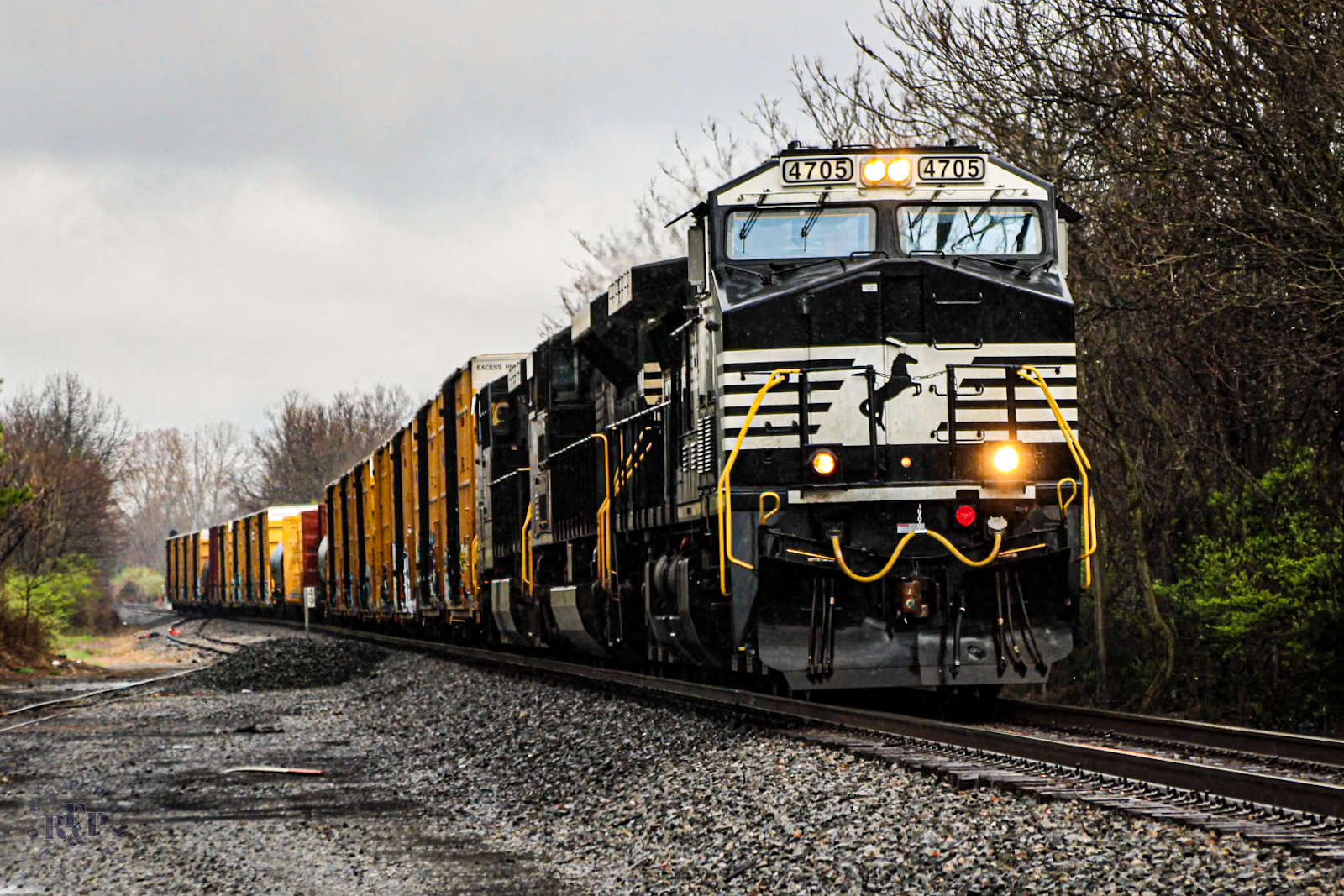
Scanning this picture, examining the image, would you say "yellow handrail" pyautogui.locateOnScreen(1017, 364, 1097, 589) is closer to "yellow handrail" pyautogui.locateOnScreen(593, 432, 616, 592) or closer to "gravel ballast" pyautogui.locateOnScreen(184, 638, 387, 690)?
"yellow handrail" pyautogui.locateOnScreen(593, 432, 616, 592)

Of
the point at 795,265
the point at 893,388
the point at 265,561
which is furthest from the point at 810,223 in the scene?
the point at 265,561

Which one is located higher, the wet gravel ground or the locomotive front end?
the locomotive front end

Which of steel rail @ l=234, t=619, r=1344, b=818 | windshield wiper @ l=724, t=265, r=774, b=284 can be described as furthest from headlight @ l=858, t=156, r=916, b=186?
steel rail @ l=234, t=619, r=1344, b=818

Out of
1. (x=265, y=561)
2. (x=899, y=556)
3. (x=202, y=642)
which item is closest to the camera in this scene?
(x=899, y=556)

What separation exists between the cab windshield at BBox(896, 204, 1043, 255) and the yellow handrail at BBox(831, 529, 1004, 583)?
76.3 inches

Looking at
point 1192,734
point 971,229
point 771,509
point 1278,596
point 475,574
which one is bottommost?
point 1192,734

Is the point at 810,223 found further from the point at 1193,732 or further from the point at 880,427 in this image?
the point at 1193,732

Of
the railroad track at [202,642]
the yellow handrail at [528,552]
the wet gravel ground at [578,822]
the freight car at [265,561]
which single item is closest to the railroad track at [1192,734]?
the wet gravel ground at [578,822]

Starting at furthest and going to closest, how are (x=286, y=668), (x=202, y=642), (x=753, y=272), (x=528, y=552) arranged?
(x=202, y=642) < (x=286, y=668) < (x=528, y=552) < (x=753, y=272)

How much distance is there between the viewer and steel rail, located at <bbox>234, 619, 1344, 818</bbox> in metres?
6.21

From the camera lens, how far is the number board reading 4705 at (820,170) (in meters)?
10.5

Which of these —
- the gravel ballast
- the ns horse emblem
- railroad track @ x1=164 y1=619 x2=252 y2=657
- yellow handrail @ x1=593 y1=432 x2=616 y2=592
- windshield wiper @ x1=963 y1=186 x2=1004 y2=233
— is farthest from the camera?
railroad track @ x1=164 y1=619 x2=252 y2=657

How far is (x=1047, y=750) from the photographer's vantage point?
8062 millimetres

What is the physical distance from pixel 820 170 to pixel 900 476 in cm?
213
